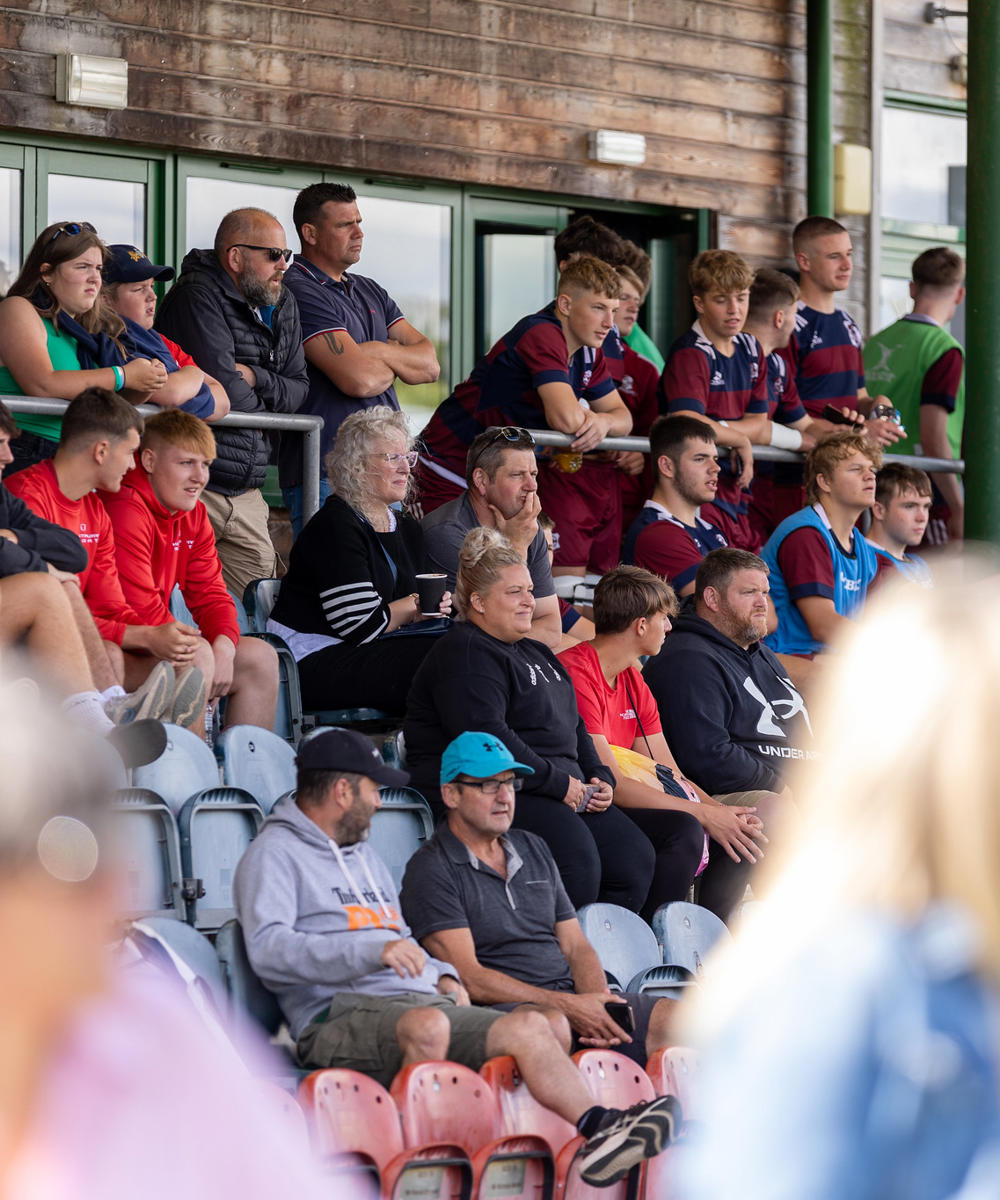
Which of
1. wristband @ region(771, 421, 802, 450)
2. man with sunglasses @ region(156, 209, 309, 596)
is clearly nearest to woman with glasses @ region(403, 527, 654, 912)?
man with sunglasses @ region(156, 209, 309, 596)

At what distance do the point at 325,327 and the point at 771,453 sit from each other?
2188mm

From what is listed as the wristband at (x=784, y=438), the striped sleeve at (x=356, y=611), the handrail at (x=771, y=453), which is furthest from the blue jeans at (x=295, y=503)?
the wristband at (x=784, y=438)

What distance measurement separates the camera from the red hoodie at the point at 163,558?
6.49 metres

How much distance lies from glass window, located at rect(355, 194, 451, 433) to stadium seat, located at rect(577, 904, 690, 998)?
4184 millimetres

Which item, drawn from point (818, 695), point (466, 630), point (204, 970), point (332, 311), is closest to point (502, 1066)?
point (204, 970)

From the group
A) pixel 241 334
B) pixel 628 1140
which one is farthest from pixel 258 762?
pixel 628 1140

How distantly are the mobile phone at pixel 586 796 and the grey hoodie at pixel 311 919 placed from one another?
3.50 feet

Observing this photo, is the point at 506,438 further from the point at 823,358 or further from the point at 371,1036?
the point at 371,1036

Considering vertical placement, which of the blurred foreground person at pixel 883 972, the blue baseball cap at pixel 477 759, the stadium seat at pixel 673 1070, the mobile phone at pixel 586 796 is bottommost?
the stadium seat at pixel 673 1070

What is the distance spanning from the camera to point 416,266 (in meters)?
9.97

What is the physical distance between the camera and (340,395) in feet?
25.3

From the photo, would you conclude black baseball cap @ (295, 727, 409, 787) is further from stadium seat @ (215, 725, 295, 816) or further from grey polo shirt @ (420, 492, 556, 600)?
grey polo shirt @ (420, 492, 556, 600)

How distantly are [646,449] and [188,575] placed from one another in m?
2.25

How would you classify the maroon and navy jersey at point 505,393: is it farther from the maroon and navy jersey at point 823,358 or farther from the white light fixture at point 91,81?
the white light fixture at point 91,81
